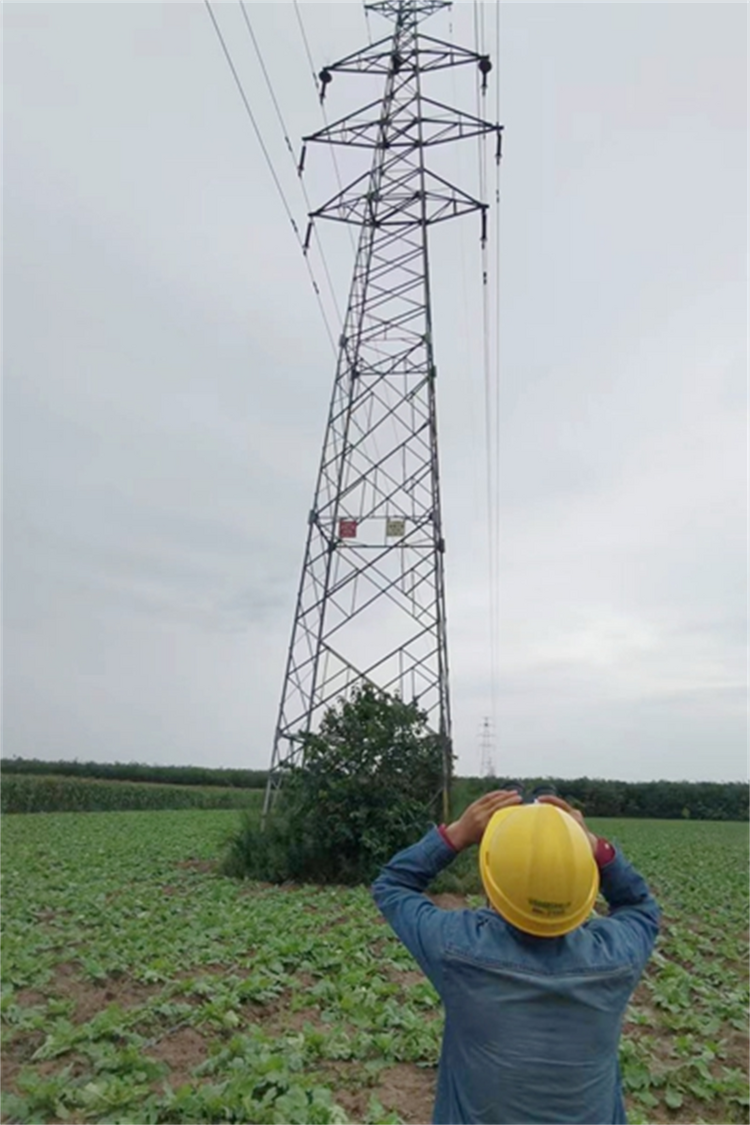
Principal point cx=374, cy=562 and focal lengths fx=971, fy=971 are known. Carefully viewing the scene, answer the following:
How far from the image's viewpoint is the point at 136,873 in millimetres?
14953

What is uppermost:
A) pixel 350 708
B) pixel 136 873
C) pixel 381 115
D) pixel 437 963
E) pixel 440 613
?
pixel 381 115

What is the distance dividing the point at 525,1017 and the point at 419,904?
0.39 meters

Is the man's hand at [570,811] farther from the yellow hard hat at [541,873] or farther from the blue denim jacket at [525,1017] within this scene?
the blue denim jacket at [525,1017]

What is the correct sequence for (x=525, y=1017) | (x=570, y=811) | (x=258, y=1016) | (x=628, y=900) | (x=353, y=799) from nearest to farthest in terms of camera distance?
(x=525, y=1017) → (x=570, y=811) → (x=628, y=900) → (x=258, y=1016) → (x=353, y=799)

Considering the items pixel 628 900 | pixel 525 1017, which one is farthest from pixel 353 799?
pixel 525 1017

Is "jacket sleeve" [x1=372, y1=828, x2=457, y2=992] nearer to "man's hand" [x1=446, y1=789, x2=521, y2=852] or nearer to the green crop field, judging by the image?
"man's hand" [x1=446, y1=789, x2=521, y2=852]

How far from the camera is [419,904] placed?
7.60ft

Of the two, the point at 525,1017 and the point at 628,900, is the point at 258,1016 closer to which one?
the point at 628,900

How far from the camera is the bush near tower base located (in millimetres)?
13656

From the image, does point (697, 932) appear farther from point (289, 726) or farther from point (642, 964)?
point (642, 964)

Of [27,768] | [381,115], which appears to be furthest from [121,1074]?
[27,768]

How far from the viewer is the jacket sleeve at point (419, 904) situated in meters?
2.16

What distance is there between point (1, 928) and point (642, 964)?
903 cm

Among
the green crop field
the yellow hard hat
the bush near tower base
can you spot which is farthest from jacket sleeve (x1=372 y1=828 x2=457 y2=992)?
the bush near tower base
